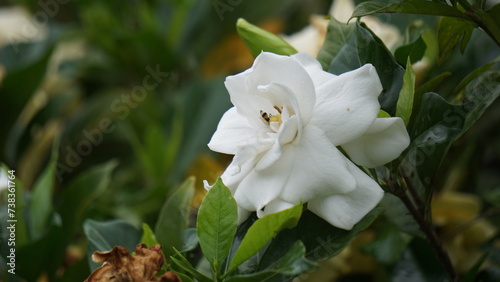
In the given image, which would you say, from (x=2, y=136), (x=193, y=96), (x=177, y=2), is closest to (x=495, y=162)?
(x=193, y=96)

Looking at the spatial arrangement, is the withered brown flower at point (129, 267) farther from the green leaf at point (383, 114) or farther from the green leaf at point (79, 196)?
the green leaf at point (79, 196)

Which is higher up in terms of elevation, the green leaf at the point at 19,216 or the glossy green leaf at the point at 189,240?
the glossy green leaf at the point at 189,240

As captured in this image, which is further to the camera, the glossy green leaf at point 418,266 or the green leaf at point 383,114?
the glossy green leaf at point 418,266

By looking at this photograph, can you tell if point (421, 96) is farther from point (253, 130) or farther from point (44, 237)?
point (44, 237)

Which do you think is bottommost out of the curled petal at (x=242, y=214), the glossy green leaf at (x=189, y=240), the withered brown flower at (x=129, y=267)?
the glossy green leaf at (x=189, y=240)

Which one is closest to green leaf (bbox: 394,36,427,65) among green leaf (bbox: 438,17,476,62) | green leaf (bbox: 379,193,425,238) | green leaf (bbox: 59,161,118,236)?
green leaf (bbox: 438,17,476,62)

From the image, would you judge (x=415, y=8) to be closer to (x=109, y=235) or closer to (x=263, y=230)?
(x=263, y=230)

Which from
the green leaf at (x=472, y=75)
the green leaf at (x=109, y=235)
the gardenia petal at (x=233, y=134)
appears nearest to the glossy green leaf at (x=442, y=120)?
the green leaf at (x=472, y=75)

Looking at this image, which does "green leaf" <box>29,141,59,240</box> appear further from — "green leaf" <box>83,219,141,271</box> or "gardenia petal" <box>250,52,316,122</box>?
"gardenia petal" <box>250,52,316,122</box>
